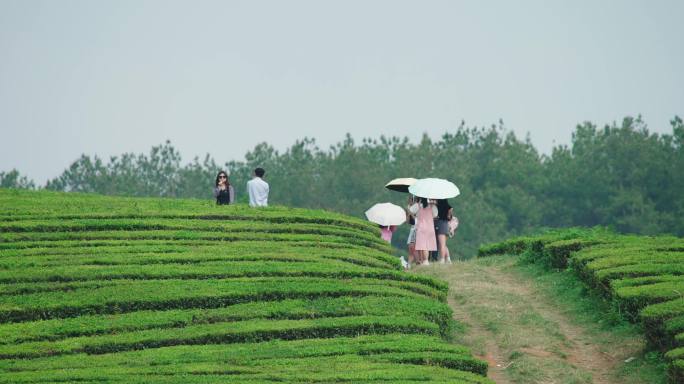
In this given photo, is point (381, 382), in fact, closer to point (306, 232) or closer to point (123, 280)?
point (123, 280)

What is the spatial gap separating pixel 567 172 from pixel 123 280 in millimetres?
52991

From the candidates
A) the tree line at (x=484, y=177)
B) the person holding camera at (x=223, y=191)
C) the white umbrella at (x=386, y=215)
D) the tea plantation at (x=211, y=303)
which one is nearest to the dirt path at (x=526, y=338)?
the tea plantation at (x=211, y=303)

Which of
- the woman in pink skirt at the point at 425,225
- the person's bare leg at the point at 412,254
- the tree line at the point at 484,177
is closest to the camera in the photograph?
the woman in pink skirt at the point at 425,225

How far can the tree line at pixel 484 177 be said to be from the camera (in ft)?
224

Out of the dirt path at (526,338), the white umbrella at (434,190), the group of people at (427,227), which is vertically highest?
the white umbrella at (434,190)

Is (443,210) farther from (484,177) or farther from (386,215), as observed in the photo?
(484,177)

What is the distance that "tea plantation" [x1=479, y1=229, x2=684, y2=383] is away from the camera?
1858cm

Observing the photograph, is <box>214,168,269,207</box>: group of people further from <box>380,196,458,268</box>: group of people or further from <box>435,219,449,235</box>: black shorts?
<box>435,219,449,235</box>: black shorts

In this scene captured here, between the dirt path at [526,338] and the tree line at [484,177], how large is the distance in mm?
41585

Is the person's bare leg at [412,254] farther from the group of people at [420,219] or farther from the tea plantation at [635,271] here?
the tea plantation at [635,271]

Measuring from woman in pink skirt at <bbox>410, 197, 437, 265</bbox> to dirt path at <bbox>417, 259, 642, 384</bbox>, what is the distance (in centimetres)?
137

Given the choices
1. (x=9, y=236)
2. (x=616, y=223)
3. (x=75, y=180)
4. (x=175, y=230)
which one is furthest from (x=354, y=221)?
(x=75, y=180)

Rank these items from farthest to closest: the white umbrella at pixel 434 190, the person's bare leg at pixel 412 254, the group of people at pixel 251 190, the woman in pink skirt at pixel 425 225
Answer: the group of people at pixel 251 190
the person's bare leg at pixel 412 254
the woman in pink skirt at pixel 425 225
the white umbrella at pixel 434 190

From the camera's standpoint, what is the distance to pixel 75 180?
8031 centimetres
